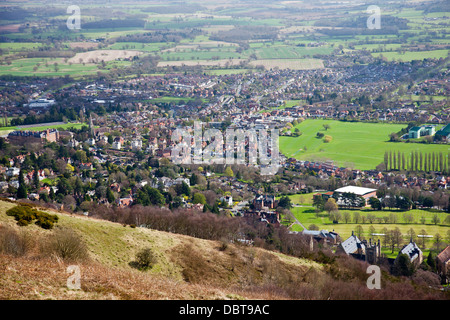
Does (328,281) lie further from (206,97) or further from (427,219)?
(206,97)

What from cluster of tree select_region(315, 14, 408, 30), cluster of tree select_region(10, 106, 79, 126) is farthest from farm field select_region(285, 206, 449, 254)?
cluster of tree select_region(315, 14, 408, 30)

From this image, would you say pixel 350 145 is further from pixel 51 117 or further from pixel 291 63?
pixel 291 63

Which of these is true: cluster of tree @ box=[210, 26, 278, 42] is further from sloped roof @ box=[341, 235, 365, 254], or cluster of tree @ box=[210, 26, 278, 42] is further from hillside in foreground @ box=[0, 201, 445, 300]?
hillside in foreground @ box=[0, 201, 445, 300]

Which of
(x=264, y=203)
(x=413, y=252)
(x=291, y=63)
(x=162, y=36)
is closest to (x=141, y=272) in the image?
(x=413, y=252)

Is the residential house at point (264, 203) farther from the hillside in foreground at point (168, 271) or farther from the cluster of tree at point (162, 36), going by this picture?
the cluster of tree at point (162, 36)
